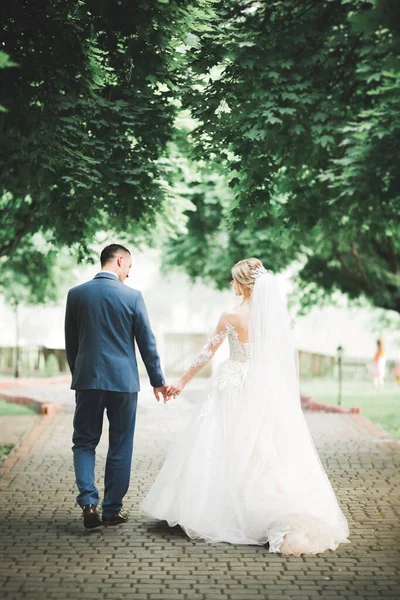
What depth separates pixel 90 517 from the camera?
6.86 metres

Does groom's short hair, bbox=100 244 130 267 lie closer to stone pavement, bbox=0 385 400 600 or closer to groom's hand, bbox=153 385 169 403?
groom's hand, bbox=153 385 169 403

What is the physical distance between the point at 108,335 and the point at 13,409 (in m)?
11.9

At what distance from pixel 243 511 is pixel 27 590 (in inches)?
76.5

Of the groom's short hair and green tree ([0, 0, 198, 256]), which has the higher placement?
green tree ([0, 0, 198, 256])

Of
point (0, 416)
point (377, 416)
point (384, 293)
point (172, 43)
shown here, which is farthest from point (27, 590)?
point (384, 293)

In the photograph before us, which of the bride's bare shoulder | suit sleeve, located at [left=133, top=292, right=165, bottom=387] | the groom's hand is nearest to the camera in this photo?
suit sleeve, located at [left=133, top=292, right=165, bottom=387]

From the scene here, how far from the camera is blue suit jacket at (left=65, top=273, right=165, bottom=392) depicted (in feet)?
22.4

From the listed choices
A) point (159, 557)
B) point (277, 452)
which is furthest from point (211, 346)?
point (159, 557)

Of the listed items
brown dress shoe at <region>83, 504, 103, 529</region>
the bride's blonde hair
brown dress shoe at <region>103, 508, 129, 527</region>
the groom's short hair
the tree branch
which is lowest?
brown dress shoe at <region>103, 508, 129, 527</region>

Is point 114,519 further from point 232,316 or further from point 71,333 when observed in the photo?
point 232,316

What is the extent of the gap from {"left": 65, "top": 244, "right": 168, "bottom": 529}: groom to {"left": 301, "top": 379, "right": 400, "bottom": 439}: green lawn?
837cm

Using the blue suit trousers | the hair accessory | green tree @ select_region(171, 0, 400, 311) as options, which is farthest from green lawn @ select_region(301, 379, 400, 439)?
the blue suit trousers

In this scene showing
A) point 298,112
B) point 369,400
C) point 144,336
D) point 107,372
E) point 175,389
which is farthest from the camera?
point 369,400

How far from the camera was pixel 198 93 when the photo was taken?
909 centimetres
